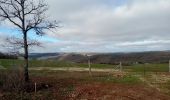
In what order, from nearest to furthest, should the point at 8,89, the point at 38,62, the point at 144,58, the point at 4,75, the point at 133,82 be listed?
the point at 8,89 < the point at 4,75 < the point at 133,82 < the point at 38,62 < the point at 144,58

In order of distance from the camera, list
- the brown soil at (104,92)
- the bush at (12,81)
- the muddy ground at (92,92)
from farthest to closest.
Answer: the bush at (12,81)
the muddy ground at (92,92)
the brown soil at (104,92)

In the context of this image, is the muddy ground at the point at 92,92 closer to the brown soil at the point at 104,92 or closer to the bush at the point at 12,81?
→ the brown soil at the point at 104,92

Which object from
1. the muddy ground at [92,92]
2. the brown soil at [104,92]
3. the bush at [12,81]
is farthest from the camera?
the bush at [12,81]

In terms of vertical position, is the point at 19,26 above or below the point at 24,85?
above

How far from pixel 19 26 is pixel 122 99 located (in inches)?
512

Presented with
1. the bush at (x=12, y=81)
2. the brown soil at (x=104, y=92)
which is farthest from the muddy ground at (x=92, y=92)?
the bush at (x=12, y=81)

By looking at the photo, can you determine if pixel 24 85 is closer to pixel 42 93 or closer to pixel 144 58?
pixel 42 93

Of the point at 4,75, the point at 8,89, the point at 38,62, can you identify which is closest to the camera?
the point at 8,89

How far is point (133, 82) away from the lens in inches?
1454

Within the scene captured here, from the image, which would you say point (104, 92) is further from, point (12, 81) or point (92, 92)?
point (12, 81)

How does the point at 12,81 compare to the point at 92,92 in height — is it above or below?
above

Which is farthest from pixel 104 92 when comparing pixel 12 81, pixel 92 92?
pixel 12 81

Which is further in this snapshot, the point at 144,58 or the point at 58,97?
the point at 144,58

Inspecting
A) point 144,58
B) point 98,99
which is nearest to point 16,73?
point 98,99
